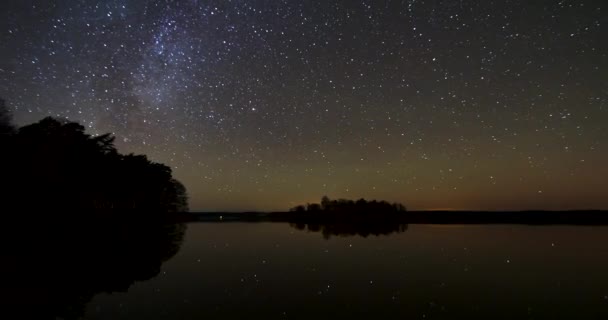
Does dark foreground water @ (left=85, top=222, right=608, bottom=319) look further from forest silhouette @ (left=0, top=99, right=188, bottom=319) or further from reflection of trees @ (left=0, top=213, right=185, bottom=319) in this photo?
forest silhouette @ (left=0, top=99, right=188, bottom=319)

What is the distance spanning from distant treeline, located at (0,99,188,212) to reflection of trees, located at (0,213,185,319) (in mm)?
2024

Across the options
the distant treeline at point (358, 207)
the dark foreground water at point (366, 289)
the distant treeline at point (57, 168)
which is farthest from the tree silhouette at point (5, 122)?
the distant treeline at point (358, 207)

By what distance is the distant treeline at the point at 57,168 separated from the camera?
28312 mm

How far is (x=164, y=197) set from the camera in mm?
85188

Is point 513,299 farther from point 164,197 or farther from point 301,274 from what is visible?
point 164,197

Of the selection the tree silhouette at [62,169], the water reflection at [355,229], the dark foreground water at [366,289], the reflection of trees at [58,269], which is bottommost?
the dark foreground water at [366,289]

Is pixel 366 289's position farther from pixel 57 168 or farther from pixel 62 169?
pixel 62 169

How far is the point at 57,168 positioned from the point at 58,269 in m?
18.5

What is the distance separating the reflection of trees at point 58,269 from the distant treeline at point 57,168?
202 cm

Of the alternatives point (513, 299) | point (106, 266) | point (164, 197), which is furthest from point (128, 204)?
point (513, 299)

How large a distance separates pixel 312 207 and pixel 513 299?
390 ft

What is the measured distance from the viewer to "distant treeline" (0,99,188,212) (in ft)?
92.9

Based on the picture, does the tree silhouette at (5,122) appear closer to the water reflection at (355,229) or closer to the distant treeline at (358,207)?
the water reflection at (355,229)

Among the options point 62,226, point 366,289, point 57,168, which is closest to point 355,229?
point 62,226
